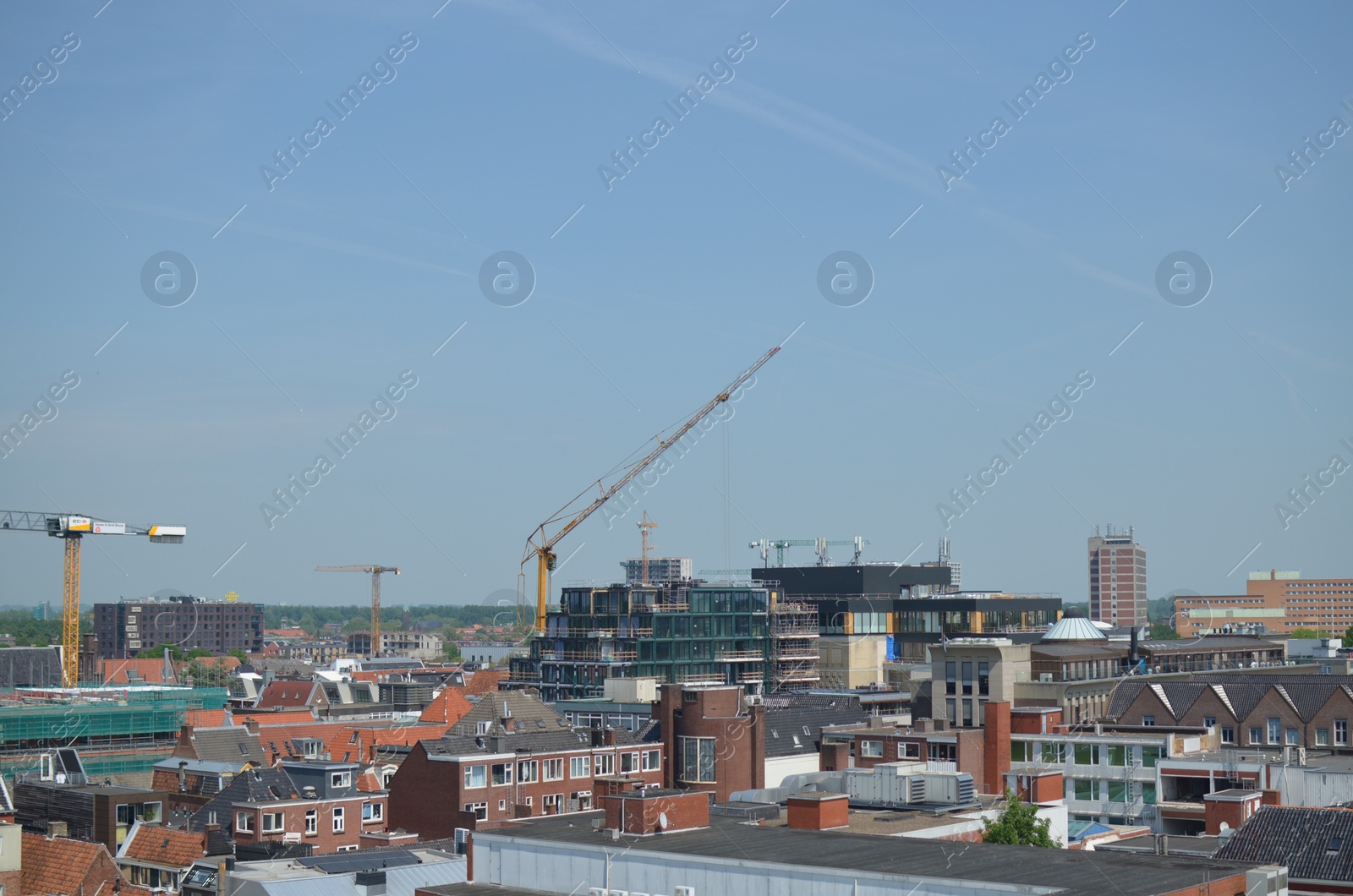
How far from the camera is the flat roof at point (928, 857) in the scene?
33062 millimetres

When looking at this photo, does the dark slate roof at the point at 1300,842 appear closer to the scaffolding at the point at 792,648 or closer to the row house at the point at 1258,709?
the row house at the point at 1258,709

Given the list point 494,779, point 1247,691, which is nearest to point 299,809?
point 494,779

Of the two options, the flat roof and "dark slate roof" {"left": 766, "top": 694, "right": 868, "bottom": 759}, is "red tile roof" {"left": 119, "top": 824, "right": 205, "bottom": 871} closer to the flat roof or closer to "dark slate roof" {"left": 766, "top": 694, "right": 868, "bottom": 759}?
the flat roof

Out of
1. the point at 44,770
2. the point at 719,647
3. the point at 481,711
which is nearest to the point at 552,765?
the point at 481,711

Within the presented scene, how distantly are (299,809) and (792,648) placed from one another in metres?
70.5

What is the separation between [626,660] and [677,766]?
36505 millimetres

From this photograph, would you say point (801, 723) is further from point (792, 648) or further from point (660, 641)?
point (792, 648)

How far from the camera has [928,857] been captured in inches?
1419

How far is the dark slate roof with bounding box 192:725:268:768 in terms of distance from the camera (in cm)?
8481

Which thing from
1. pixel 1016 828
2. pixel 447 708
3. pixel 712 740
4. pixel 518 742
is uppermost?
pixel 518 742

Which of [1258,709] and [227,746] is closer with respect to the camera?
[1258,709]

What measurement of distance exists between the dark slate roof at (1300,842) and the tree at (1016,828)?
6133 mm

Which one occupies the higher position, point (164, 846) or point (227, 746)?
point (227, 746)

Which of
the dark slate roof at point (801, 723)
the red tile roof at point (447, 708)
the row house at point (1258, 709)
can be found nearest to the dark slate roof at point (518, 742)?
the dark slate roof at point (801, 723)
